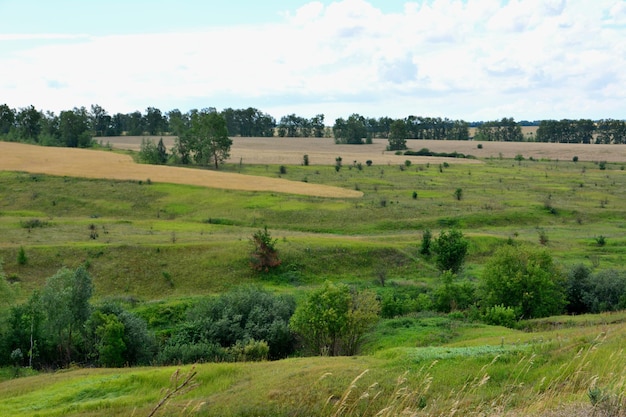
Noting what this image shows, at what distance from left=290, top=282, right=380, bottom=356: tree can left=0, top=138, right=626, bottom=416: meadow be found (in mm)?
1320

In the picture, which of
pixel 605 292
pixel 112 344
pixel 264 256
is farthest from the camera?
pixel 264 256

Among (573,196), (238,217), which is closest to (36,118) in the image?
(238,217)

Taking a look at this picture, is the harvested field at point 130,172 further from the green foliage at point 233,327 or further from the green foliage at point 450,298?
the green foliage at point 233,327

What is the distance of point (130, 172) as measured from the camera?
342ft

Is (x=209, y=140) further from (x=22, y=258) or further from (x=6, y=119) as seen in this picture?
(x=6, y=119)

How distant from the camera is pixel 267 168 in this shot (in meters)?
124

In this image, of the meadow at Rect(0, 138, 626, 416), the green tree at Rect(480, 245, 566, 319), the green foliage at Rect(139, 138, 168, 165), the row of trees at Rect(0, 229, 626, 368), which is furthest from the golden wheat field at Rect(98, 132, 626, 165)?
the green tree at Rect(480, 245, 566, 319)

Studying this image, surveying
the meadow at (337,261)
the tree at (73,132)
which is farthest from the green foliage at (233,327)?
the tree at (73,132)

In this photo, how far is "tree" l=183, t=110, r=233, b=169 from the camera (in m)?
126

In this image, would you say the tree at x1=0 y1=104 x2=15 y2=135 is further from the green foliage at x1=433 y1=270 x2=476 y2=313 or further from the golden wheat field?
the green foliage at x1=433 y1=270 x2=476 y2=313

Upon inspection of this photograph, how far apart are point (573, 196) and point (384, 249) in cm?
5030

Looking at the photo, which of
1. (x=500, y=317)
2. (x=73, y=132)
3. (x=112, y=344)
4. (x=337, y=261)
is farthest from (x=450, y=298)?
(x=73, y=132)

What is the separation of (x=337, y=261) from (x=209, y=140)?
260 feet

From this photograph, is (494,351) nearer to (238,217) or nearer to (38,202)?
(238,217)
